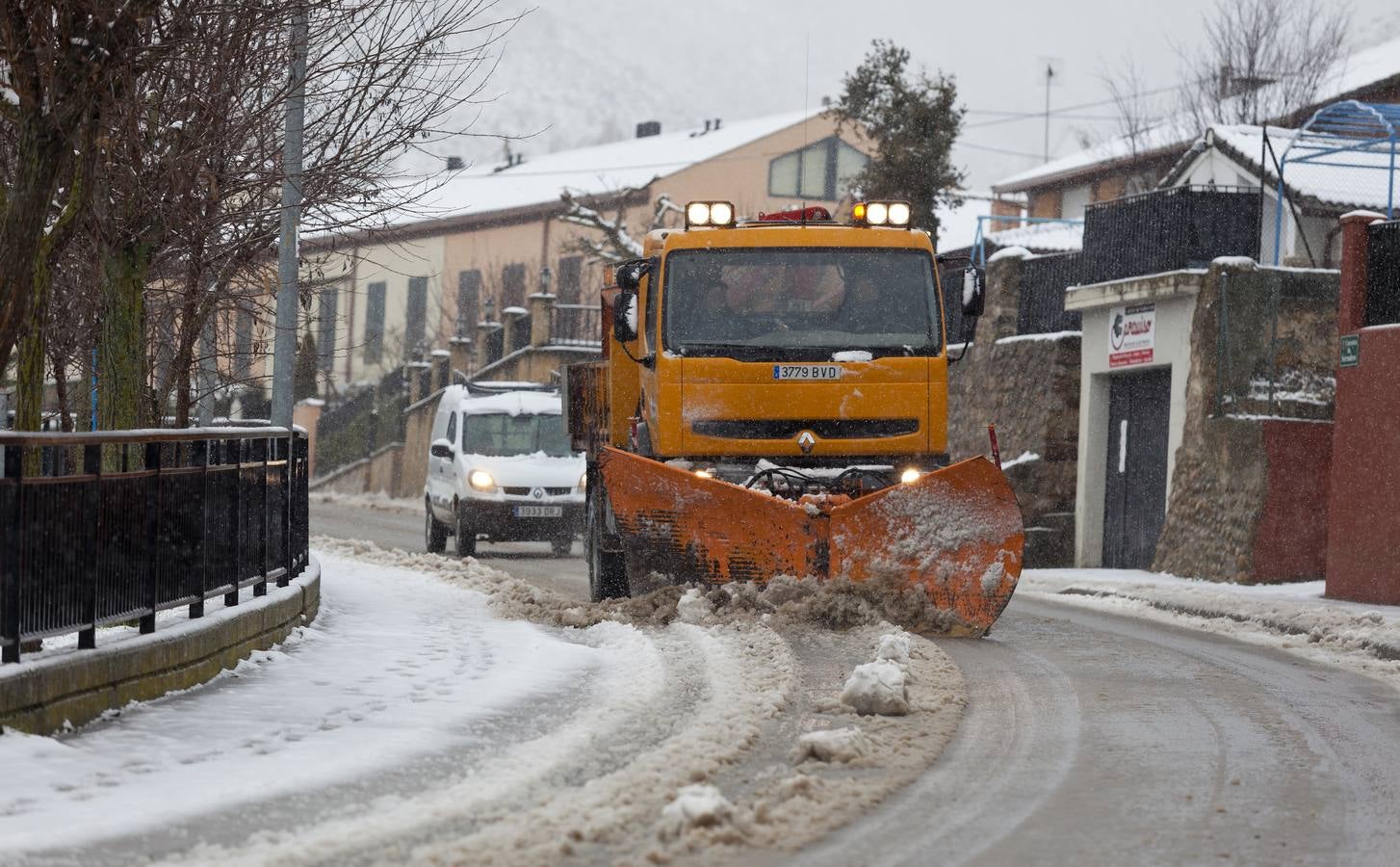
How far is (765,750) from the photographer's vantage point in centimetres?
769

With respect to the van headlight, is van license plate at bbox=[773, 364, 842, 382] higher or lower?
higher

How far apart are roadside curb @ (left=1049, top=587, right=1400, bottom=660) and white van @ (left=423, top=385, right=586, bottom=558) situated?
611cm

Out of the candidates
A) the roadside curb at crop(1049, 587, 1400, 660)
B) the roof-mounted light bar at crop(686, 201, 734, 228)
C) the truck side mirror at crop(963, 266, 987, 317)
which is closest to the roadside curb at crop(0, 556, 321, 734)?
the roof-mounted light bar at crop(686, 201, 734, 228)

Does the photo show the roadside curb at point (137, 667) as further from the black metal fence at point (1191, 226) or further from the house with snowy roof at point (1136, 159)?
the house with snowy roof at point (1136, 159)

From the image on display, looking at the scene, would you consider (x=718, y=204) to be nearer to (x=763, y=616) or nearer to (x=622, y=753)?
(x=763, y=616)

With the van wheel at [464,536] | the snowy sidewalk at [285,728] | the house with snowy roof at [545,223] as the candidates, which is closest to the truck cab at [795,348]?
the snowy sidewalk at [285,728]

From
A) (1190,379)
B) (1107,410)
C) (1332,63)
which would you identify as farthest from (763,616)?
(1332,63)

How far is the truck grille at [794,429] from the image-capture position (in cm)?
Result: 1374

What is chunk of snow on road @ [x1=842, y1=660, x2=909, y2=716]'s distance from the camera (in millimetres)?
8719

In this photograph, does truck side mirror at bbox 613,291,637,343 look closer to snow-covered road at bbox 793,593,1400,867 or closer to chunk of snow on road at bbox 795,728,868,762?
snow-covered road at bbox 793,593,1400,867

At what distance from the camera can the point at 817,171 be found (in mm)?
57000

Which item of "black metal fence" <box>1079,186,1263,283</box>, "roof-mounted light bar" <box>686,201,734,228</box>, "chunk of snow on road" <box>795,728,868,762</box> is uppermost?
"black metal fence" <box>1079,186,1263,283</box>

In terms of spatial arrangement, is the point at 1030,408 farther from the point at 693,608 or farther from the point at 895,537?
the point at 693,608

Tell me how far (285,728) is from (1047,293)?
21.1 meters
